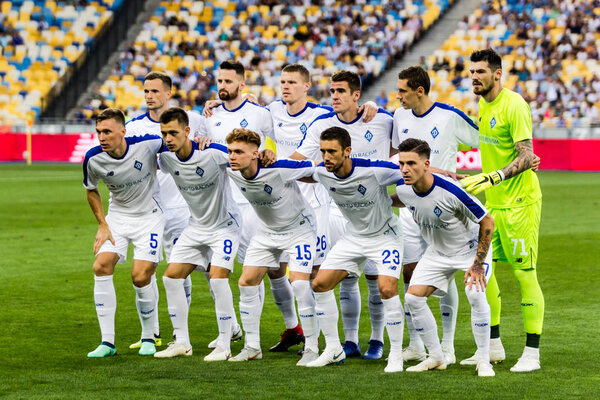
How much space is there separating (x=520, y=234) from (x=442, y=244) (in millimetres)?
621

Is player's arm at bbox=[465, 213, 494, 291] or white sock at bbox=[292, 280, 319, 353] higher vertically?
player's arm at bbox=[465, 213, 494, 291]

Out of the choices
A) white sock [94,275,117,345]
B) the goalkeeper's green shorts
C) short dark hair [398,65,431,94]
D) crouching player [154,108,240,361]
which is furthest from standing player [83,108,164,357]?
A: the goalkeeper's green shorts

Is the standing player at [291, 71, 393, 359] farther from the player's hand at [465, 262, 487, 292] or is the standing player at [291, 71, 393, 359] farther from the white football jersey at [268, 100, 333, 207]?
the player's hand at [465, 262, 487, 292]

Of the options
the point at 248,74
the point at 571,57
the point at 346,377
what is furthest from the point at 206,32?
the point at 346,377

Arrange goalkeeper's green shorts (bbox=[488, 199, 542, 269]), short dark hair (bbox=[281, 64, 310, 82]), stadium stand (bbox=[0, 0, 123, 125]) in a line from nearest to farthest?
goalkeeper's green shorts (bbox=[488, 199, 542, 269]) < short dark hair (bbox=[281, 64, 310, 82]) < stadium stand (bbox=[0, 0, 123, 125])

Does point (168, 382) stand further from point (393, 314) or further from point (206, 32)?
point (206, 32)

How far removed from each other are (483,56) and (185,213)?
3.32 m

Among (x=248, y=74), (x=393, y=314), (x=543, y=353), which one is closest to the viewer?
(x=393, y=314)

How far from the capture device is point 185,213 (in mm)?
9203

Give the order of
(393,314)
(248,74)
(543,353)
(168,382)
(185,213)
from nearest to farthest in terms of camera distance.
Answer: (168,382) → (393,314) → (543,353) → (185,213) → (248,74)

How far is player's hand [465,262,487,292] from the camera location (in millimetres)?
7047

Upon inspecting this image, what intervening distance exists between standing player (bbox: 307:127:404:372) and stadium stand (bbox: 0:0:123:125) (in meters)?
31.3

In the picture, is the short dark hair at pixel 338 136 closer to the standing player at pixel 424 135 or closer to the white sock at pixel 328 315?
the standing player at pixel 424 135

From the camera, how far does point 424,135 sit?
7.99 metres
